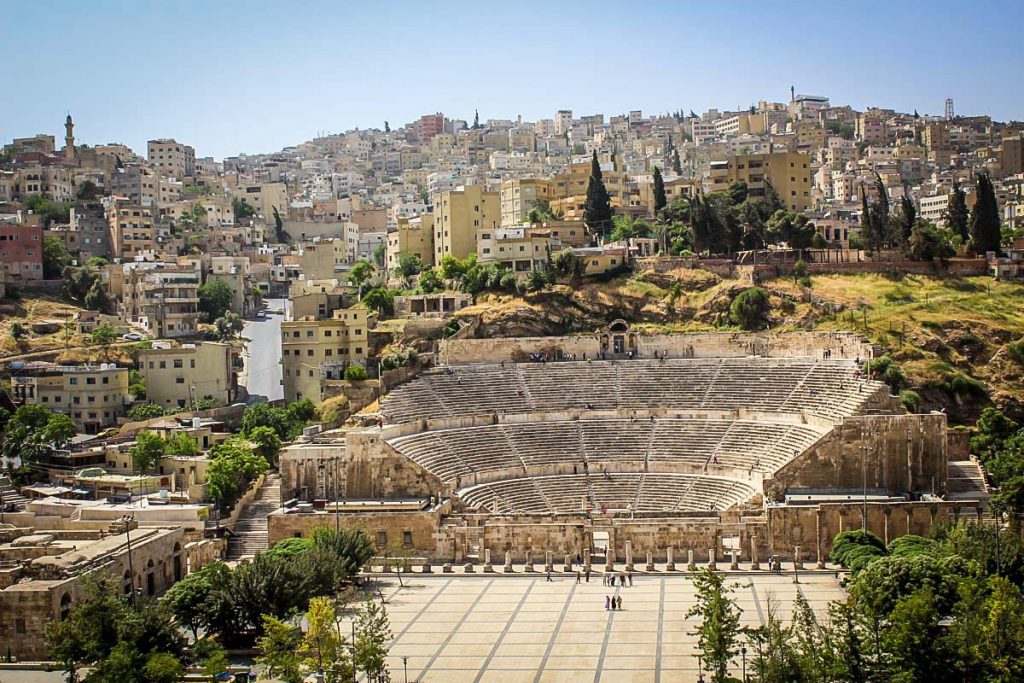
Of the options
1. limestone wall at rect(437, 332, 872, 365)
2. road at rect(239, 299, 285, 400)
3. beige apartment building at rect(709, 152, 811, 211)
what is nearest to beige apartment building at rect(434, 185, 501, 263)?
road at rect(239, 299, 285, 400)

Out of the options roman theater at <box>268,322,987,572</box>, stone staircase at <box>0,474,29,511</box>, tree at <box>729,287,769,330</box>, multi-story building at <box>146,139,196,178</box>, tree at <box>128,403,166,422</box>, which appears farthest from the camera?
multi-story building at <box>146,139,196,178</box>

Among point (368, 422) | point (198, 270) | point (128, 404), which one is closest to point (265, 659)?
point (368, 422)

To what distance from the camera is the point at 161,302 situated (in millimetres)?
71062

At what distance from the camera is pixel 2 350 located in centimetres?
6612

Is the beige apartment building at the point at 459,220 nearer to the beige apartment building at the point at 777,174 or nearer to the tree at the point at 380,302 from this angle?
the tree at the point at 380,302

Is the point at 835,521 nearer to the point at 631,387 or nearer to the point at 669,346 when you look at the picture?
the point at 631,387

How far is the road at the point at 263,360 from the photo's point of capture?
225 feet

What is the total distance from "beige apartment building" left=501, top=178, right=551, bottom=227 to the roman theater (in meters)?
21.5

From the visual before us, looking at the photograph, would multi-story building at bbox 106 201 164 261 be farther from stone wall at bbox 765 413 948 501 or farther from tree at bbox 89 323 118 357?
stone wall at bbox 765 413 948 501

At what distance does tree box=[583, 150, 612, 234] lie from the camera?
77.0 m

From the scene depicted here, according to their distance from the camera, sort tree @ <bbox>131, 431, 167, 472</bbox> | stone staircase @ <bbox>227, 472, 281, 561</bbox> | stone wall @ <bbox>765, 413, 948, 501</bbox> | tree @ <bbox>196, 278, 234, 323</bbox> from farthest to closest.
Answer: tree @ <bbox>196, 278, 234, 323</bbox>, tree @ <bbox>131, 431, 167, 472</bbox>, stone wall @ <bbox>765, 413, 948, 501</bbox>, stone staircase @ <bbox>227, 472, 281, 561</bbox>

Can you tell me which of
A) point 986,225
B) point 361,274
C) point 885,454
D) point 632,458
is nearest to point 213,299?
point 361,274

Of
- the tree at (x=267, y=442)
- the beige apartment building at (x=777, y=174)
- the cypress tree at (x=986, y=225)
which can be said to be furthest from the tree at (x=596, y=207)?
the tree at (x=267, y=442)

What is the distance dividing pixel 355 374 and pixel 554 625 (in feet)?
83.0
